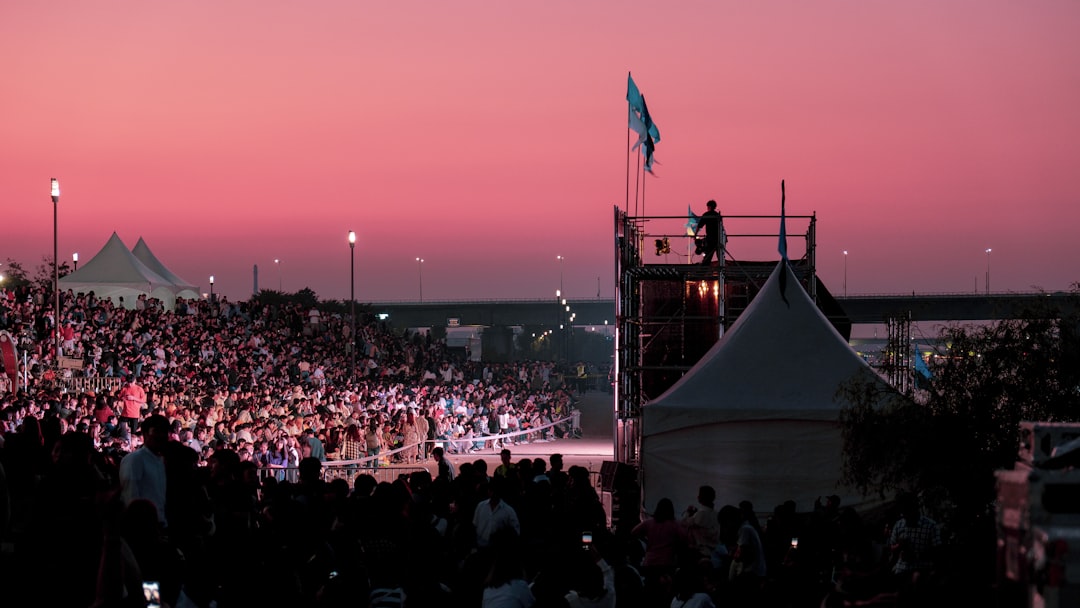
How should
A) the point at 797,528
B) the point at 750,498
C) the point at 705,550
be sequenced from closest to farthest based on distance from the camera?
1. the point at 705,550
2. the point at 797,528
3. the point at 750,498

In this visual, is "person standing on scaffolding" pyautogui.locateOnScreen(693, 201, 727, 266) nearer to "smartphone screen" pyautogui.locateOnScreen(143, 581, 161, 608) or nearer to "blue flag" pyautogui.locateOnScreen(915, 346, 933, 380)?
"blue flag" pyautogui.locateOnScreen(915, 346, 933, 380)

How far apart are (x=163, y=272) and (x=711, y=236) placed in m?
34.2

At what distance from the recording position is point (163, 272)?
55.0m

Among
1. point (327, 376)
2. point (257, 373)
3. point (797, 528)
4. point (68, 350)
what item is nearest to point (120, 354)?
point (68, 350)

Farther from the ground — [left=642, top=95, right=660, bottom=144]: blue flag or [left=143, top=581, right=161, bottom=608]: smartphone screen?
[left=642, top=95, right=660, bottom=144]: blue flag

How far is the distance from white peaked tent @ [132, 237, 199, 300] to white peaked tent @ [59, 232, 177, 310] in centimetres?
238

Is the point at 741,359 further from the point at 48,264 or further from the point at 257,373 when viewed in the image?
the point at 48,264

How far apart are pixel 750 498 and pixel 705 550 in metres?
4.78

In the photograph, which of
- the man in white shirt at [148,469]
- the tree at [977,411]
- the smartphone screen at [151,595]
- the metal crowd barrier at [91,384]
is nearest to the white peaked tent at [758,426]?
the tree at [977,411]

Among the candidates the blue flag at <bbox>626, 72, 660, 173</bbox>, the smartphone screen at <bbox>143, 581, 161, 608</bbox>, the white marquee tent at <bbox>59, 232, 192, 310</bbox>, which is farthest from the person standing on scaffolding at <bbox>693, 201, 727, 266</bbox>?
the white marquee tent at <bbox>59, 232, 192, 310</bbox>

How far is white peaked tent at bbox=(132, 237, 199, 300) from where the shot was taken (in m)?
53.2

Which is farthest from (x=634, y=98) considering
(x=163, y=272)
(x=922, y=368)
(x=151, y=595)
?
(x=163, y=272)

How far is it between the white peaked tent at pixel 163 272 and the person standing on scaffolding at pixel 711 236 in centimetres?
3023

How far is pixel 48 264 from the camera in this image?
96.1 meters
